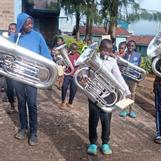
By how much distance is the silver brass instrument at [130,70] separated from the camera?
7074 mm

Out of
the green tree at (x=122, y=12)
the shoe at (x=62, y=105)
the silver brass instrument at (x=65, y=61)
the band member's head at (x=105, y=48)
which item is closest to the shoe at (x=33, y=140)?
the band member's head at (x=105, y=48)

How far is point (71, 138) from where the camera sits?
641 centimetres

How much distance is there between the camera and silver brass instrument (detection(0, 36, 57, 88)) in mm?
4621

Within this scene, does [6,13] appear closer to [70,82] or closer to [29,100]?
[70,82]

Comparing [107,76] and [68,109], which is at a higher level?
[107,76]

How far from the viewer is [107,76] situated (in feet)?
16.9

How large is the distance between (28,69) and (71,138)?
1.96 meters

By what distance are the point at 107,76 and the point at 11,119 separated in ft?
8.28

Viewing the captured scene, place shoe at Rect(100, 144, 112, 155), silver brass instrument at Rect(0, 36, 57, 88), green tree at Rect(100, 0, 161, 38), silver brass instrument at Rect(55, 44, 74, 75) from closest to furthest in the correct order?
silver brass instrument at Rect(0, 36, 57, 88) → shoe at Rect(100, 144, 112, 155) → silver brass instrument at Rect(55, 44, 74, 75) → green tree at Rect(100, 0, 161, 38)

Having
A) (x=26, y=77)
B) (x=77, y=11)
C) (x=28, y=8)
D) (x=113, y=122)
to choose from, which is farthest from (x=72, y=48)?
(x=28, y=8)

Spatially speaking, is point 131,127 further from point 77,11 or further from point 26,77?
point 77,11

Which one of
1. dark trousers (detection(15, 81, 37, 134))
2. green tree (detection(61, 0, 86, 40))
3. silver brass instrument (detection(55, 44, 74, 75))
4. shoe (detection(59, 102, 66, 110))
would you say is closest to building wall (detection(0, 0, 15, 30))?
green tree (detection(61, 0, 86, 40))

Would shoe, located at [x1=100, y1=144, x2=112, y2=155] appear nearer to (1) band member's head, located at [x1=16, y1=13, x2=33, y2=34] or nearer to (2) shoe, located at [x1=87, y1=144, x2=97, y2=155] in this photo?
(2) shoe, located at [x1=87, y1=144, x2=97, y2=155]

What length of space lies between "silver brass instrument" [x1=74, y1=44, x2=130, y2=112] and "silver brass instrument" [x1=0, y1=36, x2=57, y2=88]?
0.54 metres
